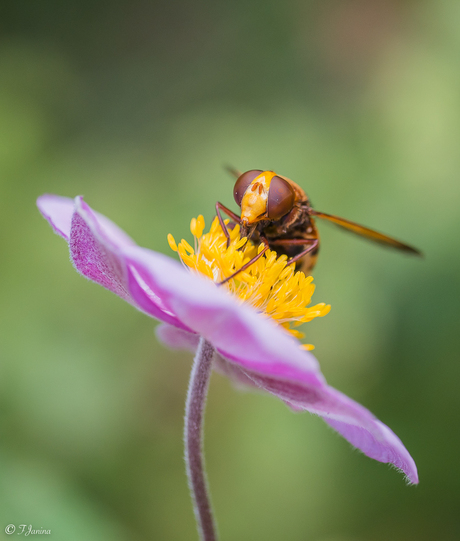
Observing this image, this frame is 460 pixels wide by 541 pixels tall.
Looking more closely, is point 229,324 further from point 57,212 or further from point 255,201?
point 57,212

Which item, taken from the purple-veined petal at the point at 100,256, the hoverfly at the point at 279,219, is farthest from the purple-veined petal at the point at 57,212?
the hoverfly at the point at 279,219

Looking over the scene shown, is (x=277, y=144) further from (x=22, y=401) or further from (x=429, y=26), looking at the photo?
(x=22, y=401)

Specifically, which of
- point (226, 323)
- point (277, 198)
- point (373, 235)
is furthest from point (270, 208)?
point (226, 323)

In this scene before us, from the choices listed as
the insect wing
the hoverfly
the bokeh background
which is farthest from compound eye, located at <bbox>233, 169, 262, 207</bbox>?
the bokeh background

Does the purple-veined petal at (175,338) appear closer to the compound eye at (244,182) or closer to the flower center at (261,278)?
the flower center at (261,278)

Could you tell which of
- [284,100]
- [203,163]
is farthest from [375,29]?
A: [203,163]

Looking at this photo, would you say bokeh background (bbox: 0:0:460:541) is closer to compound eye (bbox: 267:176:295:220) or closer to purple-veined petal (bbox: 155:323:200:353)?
purple-veined petal (bbox: 155:323:200:353)
